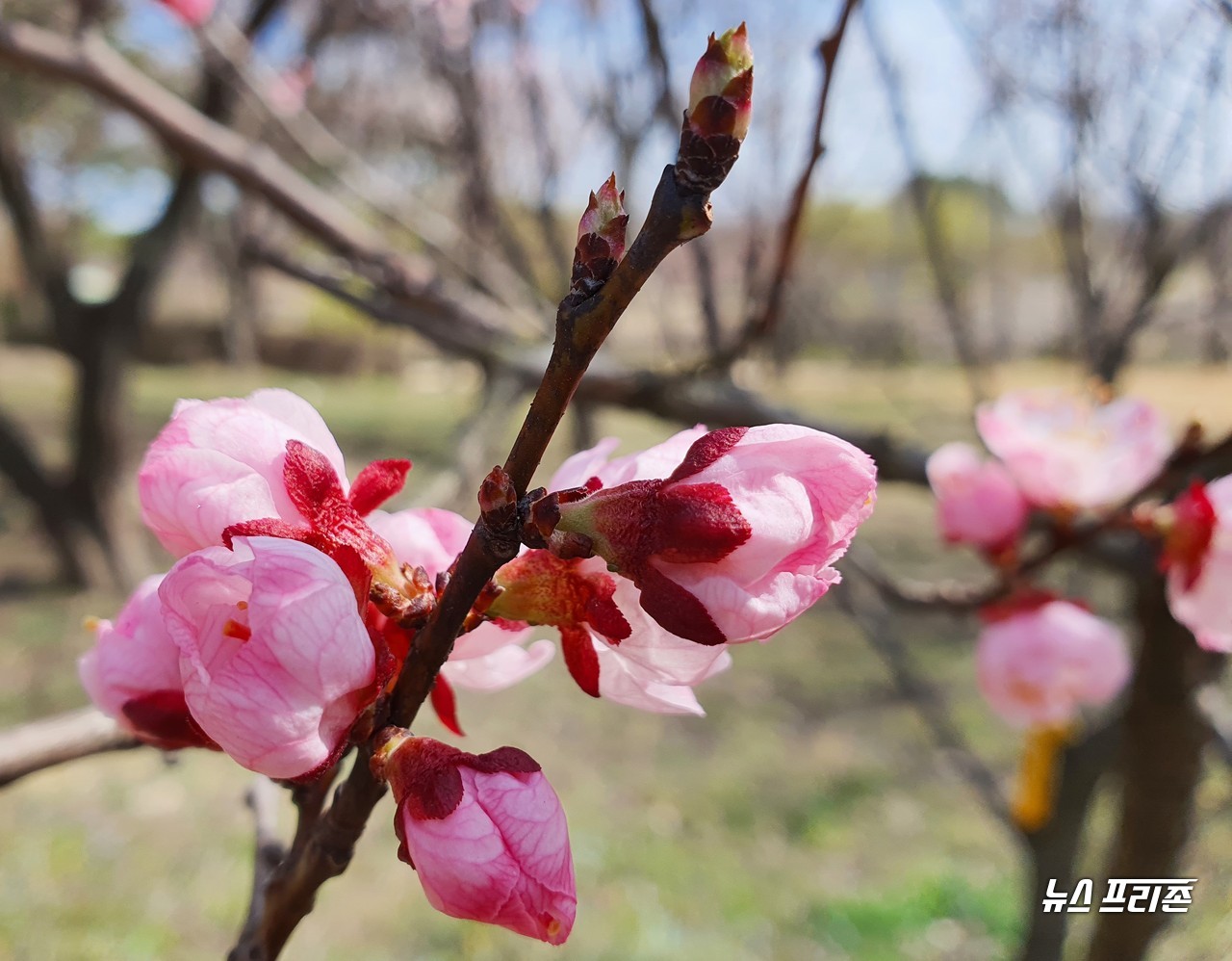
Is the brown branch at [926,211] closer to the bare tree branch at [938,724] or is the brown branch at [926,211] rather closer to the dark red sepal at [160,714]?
the bare tree branch at [938,724]

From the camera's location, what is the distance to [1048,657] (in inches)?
39.2

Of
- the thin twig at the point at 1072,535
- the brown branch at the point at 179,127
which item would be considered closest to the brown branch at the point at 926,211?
the thin twig at the point at 1072,535

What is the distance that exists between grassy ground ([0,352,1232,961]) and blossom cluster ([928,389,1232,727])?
2.33 ft

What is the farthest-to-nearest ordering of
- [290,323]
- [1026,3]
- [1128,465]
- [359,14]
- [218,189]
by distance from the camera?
[290,323], [218,189], [359,14], [1026,3], [1128,465]

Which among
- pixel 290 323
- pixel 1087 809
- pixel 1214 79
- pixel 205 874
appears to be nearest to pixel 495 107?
pixel 1214 79

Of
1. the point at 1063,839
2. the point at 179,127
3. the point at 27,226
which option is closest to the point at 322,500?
the point at 1063,839

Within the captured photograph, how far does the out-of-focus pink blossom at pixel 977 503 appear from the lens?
38.9 inches

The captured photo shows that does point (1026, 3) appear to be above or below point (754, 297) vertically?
above

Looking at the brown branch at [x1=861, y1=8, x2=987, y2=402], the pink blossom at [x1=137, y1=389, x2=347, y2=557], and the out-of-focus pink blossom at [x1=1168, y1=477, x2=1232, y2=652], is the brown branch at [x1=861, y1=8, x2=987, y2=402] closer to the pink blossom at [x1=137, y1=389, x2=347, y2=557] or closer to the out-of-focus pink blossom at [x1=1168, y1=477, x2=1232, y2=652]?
the out-of-focus pink blossom at [x1=1168, y1=477, x2=1232, y2=652]

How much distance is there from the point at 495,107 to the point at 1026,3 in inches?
65.4

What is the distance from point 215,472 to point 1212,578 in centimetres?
65

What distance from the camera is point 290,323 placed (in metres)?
17.0

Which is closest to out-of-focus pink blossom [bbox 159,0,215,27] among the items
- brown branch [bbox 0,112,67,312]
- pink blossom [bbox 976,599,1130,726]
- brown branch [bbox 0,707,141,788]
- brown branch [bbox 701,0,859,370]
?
brown branch [bbox 701,0,859,370]

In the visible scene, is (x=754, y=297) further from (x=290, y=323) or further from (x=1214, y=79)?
(x=290, y=323)
